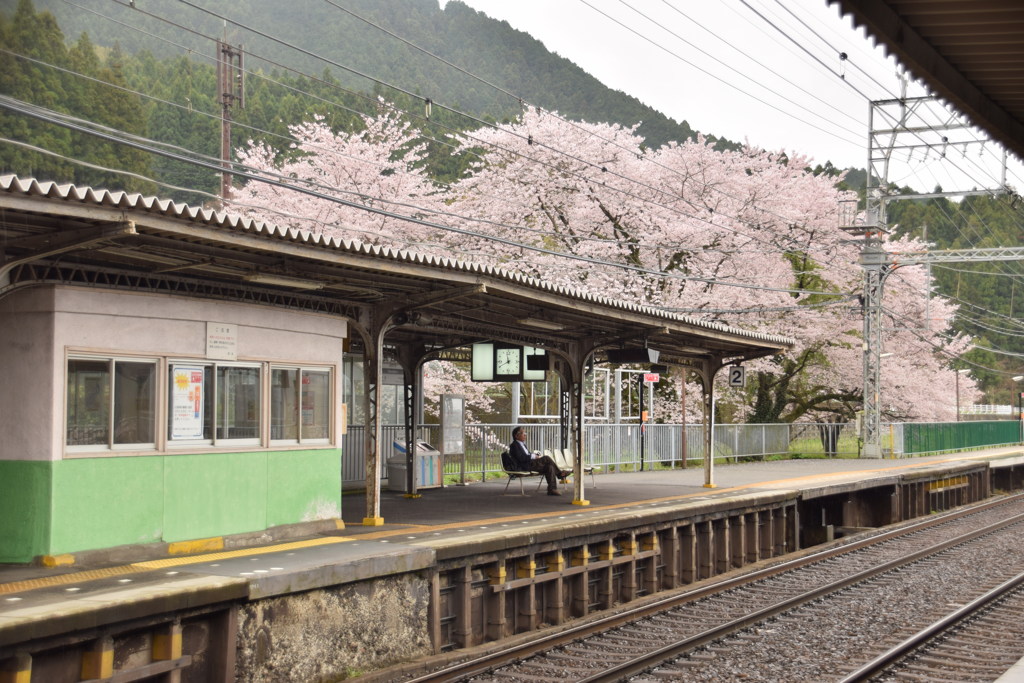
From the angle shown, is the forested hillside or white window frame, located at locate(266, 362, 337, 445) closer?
white window frame, located at locate(266, 362, 337, 445)

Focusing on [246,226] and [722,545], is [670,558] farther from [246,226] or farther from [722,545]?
[246,226]

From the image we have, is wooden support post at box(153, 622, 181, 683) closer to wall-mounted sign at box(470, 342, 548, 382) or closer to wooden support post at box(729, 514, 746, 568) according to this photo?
wall-mounted sign at box(470, 342, 548, 382)

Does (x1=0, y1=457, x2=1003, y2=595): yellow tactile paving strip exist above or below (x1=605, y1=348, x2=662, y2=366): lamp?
below

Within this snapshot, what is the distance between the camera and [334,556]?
9.41 m

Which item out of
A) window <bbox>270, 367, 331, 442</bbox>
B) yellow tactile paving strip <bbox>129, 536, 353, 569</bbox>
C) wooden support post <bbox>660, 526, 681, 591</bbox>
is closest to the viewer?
yellow tactile paving strip <bbox>129, 536, 353, 569</bbox>

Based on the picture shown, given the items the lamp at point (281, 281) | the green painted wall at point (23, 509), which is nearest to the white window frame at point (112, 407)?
the green painted wall at point (23, 509)

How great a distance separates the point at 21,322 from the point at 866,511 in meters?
19.8

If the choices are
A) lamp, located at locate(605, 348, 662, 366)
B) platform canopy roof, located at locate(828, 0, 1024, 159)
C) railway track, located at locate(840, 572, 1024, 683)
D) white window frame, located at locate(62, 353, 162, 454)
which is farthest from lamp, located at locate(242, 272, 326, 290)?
lamp, located at locate(605, 348, 662, 366)

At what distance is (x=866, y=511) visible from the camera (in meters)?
24.0

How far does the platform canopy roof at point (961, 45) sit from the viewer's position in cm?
427

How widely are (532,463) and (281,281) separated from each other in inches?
311

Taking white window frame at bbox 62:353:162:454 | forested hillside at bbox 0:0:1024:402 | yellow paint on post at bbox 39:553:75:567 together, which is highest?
forested hillside at bbox 0:0:1024:402

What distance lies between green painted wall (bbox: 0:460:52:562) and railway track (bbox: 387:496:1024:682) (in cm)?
332

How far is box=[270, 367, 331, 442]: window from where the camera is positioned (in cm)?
1105
